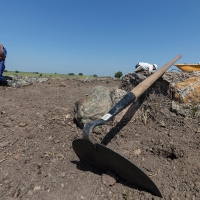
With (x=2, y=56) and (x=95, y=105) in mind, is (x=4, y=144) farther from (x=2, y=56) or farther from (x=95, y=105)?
(x=2, y=56)

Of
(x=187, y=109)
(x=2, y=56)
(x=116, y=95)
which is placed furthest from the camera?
(x=2, y=56)

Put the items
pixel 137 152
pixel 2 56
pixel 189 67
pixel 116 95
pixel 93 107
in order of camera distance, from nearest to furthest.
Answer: pixel 137 152, pixel 93 107, pixel 116 95, pixel 189 67, pixel 2 56

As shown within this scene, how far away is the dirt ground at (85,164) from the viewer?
68.4 inches

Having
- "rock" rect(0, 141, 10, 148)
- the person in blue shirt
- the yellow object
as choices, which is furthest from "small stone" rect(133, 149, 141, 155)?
the person in blue shirt

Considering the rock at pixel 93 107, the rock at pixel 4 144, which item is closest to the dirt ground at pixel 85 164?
the rock at pixel 4 144

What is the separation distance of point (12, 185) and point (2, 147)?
2.49 feet

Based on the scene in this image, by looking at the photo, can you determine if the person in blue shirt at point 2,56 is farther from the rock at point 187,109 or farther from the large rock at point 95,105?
the rock at point 187,109

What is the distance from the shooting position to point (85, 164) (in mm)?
2115

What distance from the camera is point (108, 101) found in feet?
9.71

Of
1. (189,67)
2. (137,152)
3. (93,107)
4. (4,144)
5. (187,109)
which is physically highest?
(189,67)

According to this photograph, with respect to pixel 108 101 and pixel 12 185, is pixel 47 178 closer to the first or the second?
pixel 12 185

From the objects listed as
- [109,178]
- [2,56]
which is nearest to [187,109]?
[109,178]

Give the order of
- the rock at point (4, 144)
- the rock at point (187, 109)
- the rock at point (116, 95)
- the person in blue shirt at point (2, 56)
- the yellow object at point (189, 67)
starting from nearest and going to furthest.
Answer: the rock at point (4, 144)
the rock at point (187, 109)
the rock at point (116, 95)
the yellow object at point (189, 67)
the person in blue shirt at point (2, 56)

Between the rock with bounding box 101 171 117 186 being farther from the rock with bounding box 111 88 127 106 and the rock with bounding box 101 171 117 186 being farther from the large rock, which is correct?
the rock with bounding box 111 88 127 106
